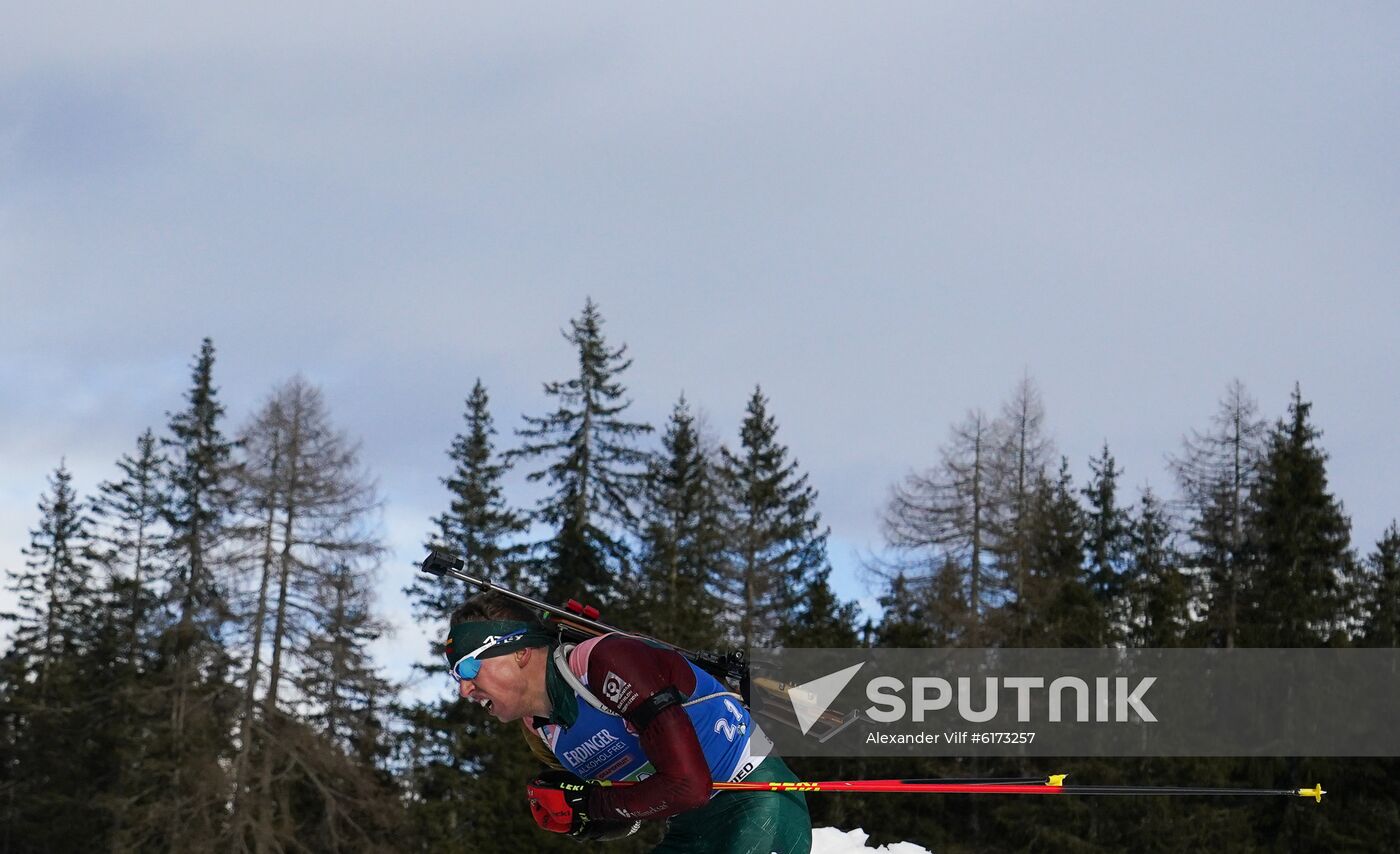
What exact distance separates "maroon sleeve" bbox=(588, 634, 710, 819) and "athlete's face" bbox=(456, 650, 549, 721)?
264 mm

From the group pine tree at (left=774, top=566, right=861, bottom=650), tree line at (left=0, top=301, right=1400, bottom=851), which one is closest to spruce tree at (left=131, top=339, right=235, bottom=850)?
tree line at (left=0, top=301, right=1400, bottom=851)

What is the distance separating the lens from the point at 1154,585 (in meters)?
41.3

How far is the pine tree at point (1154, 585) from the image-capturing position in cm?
3356

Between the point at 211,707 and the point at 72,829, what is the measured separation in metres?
19.4

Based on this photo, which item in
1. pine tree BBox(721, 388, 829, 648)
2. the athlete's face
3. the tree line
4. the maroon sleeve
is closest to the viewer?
the maroon sleeve

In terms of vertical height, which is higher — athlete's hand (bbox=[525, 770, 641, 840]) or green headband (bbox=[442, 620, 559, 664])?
green headband (bbox=[442, 620, 559, 664])

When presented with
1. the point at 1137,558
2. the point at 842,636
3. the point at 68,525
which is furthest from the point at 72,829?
the point at 1137,558

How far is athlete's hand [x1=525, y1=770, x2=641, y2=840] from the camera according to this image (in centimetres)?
488

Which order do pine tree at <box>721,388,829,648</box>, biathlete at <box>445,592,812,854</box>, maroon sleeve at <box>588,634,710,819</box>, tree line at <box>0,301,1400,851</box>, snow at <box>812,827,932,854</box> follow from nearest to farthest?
maroon sleeve at <box>588,634,710,819</box>, biathlete at <box>445,592,812,854</box>, snow at <box>812,827,932,854</box>, tree line at <box>0,301,1400,851</box>, pine tree at <box>721,388,829,648</box>

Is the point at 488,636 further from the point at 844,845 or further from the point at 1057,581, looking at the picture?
the point at 1057,581

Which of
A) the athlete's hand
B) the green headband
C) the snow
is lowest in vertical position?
the snow

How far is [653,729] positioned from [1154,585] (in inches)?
1539

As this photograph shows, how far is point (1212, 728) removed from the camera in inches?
1178

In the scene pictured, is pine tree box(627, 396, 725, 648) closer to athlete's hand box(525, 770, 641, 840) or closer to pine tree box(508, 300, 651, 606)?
pine tree box(508, 300, 651, 606)
